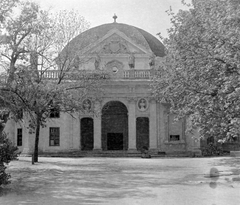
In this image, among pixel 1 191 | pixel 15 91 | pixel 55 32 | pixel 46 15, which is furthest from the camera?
pixel 55 32

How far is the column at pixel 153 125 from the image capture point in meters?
35.8

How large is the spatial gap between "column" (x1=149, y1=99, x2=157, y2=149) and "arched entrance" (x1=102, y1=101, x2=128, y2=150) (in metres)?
3.94

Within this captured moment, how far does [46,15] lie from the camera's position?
23.7 metres

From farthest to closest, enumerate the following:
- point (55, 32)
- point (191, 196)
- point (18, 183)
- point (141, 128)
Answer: point (141, 128)
point (55, 32)
point (18, 183)
point (191, 196)

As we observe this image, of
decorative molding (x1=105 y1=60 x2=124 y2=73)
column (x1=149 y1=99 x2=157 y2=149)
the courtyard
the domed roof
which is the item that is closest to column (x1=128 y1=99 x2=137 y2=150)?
column (x1=149 y1=99 x2=157 y2=149)

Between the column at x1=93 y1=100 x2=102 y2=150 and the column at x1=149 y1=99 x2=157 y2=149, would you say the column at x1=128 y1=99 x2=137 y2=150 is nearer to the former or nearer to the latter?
the column at x1=149 y1=99 x2=157 y2=149

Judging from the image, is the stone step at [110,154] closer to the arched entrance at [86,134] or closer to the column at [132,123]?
the column at [132,123]

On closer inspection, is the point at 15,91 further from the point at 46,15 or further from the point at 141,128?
the point at 141,128

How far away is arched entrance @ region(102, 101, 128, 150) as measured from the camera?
39.3 m

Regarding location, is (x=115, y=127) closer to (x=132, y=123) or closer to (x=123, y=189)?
(x=132, y=123)

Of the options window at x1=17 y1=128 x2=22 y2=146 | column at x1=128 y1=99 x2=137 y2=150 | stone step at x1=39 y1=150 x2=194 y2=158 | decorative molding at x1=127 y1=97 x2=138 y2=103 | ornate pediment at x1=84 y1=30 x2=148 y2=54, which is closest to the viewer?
stone step at x1=39 y1=150 x2=194 y2=158

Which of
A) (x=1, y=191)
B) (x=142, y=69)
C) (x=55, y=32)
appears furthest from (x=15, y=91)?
(x=142, y=69)

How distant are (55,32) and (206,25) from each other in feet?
41.9

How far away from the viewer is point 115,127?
39.6 meters
